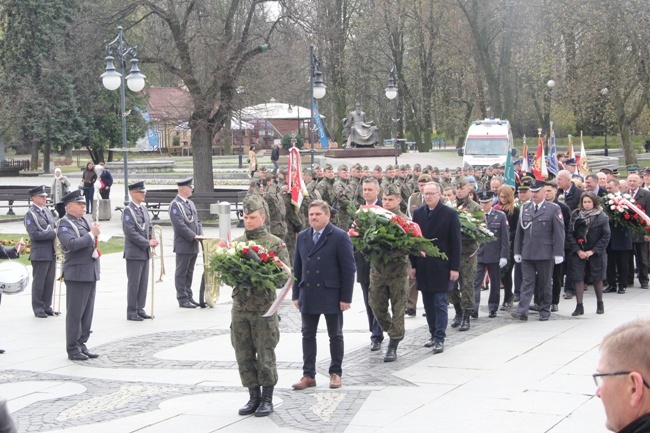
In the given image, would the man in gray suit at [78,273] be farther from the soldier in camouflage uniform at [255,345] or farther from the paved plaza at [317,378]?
the soldier in camouflage uniform at [255,345]

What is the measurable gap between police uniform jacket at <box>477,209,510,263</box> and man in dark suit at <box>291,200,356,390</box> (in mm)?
4850

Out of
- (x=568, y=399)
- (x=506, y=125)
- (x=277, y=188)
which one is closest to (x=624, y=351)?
(x=568, y=399)

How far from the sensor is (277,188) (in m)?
19.7

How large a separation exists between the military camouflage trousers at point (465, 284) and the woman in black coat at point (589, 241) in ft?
6.71

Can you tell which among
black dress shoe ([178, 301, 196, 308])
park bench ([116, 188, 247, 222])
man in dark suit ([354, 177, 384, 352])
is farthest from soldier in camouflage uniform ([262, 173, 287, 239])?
park bench ([116, 188, 247, 222])

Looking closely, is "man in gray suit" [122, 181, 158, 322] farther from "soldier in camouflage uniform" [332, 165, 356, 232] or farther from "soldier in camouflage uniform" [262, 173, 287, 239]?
"soldier in camouflage uniform" [332, 165, 356, 232]

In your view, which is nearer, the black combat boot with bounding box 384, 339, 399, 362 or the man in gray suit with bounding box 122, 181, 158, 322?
the black combat boot with bounding box 384, 339, 399, 362

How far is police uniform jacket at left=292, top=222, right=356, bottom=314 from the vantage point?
967 centimetres

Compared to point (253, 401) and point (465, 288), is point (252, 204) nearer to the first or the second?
point (253, 401)

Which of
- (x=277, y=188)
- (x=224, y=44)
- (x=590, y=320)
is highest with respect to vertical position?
(x=224, y=44)

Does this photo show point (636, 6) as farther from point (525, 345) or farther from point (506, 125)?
point (525, 345)

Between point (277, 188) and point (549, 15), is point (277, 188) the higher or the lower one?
the lower one

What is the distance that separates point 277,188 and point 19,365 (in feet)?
29.6

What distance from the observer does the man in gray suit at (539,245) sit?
13.5 meters
